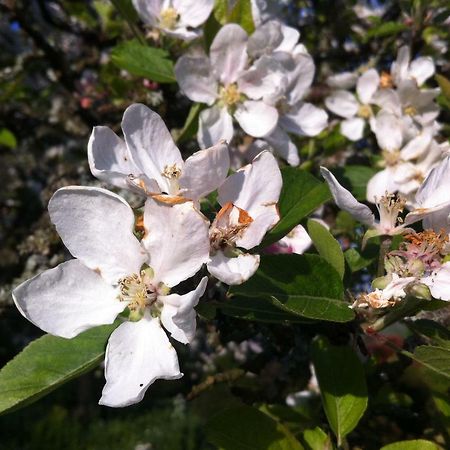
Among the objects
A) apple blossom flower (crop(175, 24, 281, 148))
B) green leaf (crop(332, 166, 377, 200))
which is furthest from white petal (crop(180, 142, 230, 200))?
green leaf (crop(332, 166, 377, 200))

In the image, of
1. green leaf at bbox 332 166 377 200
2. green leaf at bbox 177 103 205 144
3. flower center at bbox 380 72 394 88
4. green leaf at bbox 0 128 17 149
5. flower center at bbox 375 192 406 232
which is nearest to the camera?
flower center at bbox 375 192 406 232

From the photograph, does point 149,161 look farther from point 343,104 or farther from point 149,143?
point 343,104

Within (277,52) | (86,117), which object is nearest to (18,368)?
(277,52)

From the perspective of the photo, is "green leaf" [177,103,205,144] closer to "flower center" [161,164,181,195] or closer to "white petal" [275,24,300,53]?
"white petal" [275,24,300,53]

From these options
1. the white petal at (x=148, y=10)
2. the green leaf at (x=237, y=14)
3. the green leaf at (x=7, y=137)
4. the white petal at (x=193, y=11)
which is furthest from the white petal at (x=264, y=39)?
the green leaf at (x=7, y=137)

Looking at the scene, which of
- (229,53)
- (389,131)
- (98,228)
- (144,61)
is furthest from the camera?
(389,131)

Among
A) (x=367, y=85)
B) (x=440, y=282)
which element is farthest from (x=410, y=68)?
(x=440, y=282)
